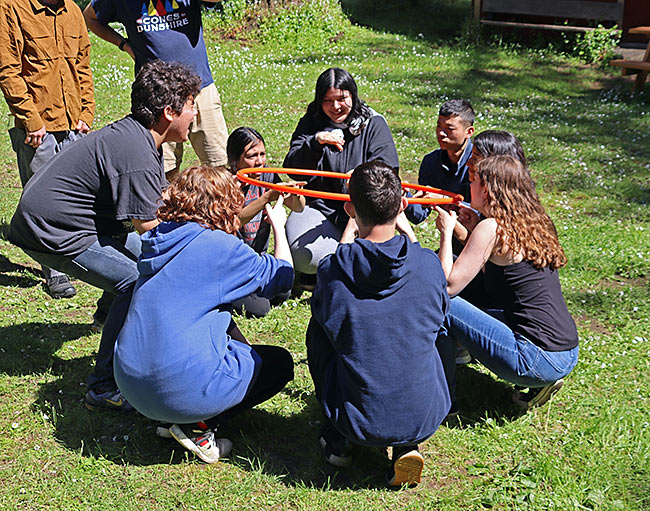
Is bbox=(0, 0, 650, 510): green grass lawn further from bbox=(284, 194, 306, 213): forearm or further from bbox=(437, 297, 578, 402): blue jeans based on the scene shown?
bbox=(284, 194, 306, 213): forearm

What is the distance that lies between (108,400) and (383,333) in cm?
175

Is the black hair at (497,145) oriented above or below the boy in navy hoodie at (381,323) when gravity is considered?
above

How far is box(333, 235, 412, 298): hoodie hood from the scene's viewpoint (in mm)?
2920

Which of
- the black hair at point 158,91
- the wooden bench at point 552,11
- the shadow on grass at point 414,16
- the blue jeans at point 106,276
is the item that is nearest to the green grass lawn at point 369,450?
the blue jeans at point 106,276

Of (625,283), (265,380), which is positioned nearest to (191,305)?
(265,380)

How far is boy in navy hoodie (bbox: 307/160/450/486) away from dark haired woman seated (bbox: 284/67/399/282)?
203 centimetres

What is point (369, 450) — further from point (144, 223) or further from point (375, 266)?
point (144, 223)

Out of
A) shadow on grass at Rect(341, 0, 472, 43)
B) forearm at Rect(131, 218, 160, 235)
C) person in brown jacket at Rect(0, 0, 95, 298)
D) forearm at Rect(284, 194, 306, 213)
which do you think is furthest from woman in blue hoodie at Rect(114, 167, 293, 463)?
shadow on grass at Rect(341, 0, 472, 43)

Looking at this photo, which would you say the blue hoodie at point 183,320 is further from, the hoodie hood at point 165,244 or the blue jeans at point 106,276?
the blue jeans at point 106,276

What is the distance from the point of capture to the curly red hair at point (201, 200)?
10.6ft

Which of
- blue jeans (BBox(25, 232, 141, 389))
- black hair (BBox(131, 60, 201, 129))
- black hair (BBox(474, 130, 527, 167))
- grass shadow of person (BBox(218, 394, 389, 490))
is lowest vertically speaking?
grass shadow of person (BBox(218, 394, 389, 490))

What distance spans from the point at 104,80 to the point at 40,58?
5892mm

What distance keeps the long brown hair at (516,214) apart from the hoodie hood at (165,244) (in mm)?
1516

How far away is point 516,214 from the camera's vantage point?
11.7ft
